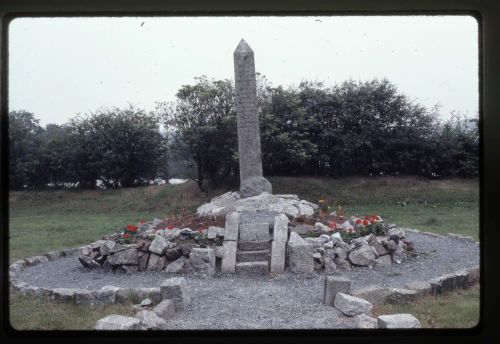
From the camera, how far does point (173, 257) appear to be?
658 cm

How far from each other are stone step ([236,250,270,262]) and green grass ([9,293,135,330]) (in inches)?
81.7

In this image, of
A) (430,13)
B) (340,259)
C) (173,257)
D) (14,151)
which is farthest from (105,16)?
(14,151)

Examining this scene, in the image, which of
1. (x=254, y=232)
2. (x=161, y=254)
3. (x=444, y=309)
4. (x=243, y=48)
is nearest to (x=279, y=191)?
(x=243, y=48)

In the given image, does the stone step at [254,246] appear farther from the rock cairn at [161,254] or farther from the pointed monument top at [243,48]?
the pointed monument top at [243,48]

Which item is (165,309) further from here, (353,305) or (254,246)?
(254,246)

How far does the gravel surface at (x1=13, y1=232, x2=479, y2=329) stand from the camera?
4.50 metres

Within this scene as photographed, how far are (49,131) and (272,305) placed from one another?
870 centimetres

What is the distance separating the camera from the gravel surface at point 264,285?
4.50 m

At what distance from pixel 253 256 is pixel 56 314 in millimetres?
2683

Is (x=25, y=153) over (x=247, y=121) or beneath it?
beneath

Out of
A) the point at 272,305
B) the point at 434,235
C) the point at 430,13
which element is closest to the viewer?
the point at 430,13

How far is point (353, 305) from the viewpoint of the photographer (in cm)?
448

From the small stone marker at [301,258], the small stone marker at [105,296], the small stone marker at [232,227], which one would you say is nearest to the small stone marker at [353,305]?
the small stone marker at [301,258]

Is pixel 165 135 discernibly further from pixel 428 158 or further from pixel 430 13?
pixel 430 13
